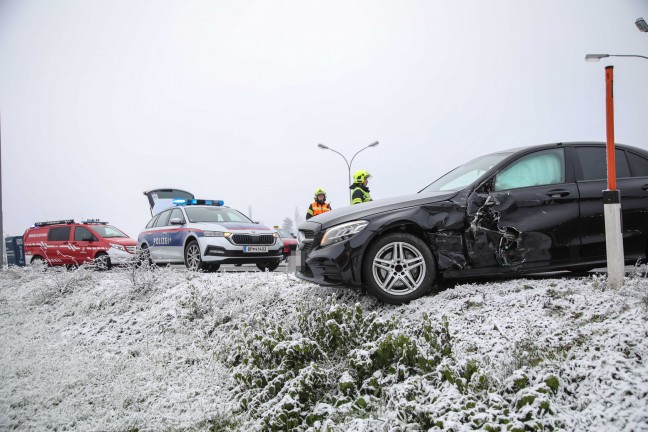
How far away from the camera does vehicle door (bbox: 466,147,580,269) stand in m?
4.91

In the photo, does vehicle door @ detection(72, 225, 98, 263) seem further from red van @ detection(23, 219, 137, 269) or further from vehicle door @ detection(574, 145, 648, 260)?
vehicle door @ detection(574, 145, 648, 260)

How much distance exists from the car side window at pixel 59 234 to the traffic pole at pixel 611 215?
1562 centimetres

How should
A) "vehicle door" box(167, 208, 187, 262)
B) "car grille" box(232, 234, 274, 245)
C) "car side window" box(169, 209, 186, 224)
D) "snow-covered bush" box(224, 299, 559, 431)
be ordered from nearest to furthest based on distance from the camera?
"snow-covered bush" box(224, 299, 559, 431)
"car grille" box(232, 234, 274, 245)
"vehicle door" box(167, 208, 187, 262)
"car side window" box(169, 209, 186, 224)

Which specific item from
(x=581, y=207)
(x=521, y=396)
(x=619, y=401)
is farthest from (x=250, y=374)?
(x=581, y=207)

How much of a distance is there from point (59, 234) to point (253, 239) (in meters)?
9.32

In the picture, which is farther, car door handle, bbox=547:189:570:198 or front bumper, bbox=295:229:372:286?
car door handle, bbox=547:189:570:198

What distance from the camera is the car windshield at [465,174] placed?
17.6 feet

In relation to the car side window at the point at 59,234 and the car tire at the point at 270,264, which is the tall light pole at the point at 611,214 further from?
the car side window at the point at 59,234

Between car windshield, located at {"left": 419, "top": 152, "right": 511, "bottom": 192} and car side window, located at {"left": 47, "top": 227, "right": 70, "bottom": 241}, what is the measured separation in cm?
1363

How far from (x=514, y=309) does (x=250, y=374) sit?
2348 millimetres

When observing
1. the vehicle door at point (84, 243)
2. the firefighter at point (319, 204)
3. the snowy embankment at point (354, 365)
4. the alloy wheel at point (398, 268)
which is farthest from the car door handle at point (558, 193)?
the vehicle door at point (84, 243)

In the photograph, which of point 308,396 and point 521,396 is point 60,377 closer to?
point 308,396

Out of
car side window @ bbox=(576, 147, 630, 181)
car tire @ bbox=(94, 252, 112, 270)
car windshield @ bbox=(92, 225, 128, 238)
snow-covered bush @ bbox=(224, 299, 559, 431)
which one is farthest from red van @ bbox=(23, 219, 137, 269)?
car side window @ bbox=(576, 147, 630, 181)

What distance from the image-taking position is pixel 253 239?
33.2 ft
